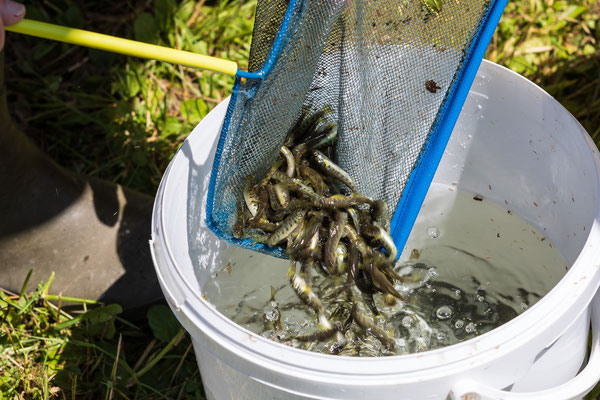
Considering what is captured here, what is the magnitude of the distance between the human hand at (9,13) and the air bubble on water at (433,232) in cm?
139

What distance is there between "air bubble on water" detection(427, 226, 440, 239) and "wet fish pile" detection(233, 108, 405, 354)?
17.2 inches

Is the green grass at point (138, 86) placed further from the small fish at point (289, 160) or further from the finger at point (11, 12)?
the finger at point (11, 12)

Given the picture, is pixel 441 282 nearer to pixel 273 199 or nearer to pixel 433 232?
pixel 433 232

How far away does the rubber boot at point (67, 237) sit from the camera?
2.16m

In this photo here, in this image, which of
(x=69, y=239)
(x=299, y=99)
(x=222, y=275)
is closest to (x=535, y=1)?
(x=299, y=99)

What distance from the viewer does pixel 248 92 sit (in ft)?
4.84

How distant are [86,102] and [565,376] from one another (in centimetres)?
203

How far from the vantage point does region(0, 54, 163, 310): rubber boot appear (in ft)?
7.09

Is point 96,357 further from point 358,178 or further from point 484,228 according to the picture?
point 484,228

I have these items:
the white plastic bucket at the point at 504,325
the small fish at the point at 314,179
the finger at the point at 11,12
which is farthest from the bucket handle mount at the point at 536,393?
the finger at the point at 11,12

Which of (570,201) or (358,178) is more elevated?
(570,201)

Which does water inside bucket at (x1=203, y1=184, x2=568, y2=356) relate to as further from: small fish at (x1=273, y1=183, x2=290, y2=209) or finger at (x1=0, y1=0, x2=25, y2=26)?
finger at (x1=0, y1=0, x2=25, y2=26)

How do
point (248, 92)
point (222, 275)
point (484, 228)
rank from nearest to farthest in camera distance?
1. point (248, 92)
2. point (222, 275)
3. point (484, 228)

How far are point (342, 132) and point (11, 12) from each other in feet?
2.99
